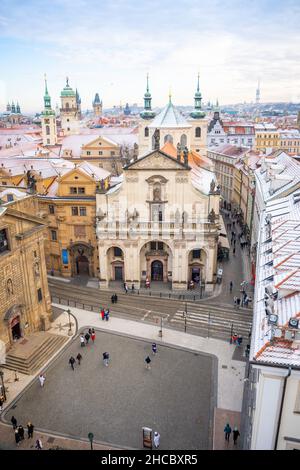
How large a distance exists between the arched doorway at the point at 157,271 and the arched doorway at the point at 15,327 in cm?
2074

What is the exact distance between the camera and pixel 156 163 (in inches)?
1949

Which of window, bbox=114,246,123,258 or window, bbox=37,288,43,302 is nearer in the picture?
window, bbox=37,288,43,302

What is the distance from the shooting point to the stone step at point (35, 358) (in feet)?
121

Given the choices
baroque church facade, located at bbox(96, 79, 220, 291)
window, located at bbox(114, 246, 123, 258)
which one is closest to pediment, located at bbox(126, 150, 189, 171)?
baroque church facade, located at bbox(96, 79, 220, 291)

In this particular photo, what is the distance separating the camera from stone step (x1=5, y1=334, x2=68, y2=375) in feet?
121

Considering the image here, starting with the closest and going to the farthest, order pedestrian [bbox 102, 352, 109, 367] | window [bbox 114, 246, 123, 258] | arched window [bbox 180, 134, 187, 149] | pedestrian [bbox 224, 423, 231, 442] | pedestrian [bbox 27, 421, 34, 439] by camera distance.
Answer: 1. pedestrian [bbox 224, 423, 231, 442]
2. pedestrian [bbox 27, 421, 34, 439]
3. pedestrian [bbox 102, 352, 109, 367]
4. window [bbox 114, 246, 123, 258]
5. arched window [bbox 180, 134, 187, 149]

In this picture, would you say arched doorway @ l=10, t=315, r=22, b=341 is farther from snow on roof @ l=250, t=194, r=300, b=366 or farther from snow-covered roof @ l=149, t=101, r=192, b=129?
snow-covered roof @ l=149, t=101, r=192, b=129

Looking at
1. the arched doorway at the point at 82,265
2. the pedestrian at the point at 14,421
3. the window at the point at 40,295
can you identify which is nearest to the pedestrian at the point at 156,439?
the pedestrian at the point at 14,421

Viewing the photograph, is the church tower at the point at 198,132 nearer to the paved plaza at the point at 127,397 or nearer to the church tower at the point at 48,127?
the church tower at the point at 48,127

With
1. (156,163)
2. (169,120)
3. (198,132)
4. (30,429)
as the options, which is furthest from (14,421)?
(198,132)

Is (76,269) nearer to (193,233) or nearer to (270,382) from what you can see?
(193,233)

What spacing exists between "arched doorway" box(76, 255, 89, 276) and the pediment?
52.6 ft

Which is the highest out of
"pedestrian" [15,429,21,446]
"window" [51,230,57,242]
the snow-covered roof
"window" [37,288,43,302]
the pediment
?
the snow-covered roof
